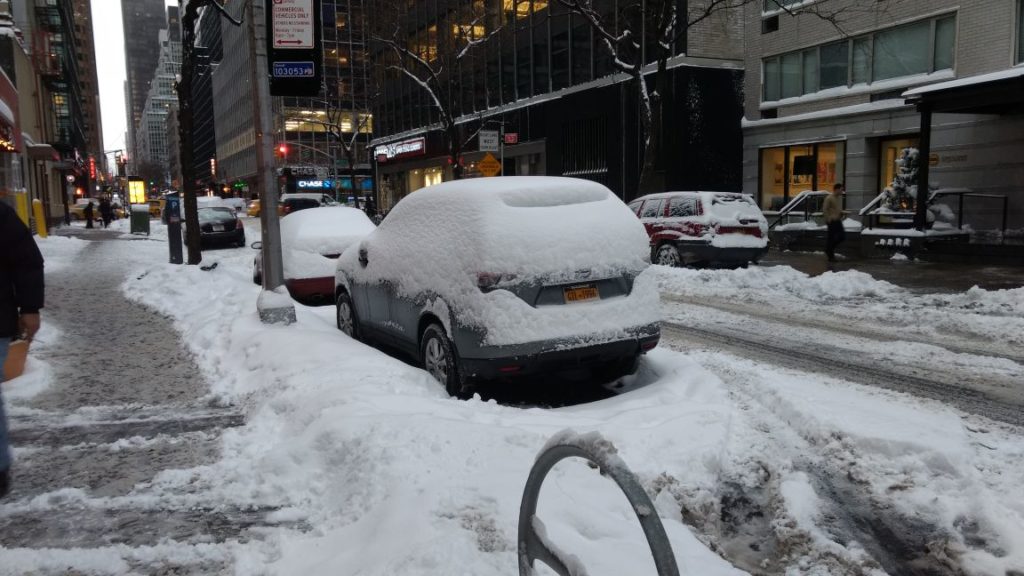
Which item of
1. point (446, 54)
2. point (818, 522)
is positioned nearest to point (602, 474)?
point (818, 522)

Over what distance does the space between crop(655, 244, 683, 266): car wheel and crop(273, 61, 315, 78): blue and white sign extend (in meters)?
8.68

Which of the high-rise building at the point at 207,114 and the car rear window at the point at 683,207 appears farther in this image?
the high-rise building at the point at 207,114

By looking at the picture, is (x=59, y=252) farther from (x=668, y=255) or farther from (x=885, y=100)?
(x=885, y=100)

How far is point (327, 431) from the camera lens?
4793 mm

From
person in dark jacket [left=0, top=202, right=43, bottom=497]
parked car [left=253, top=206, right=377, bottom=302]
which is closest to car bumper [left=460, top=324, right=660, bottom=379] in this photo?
person in dark jacket [left=0, top=202, right=43, bottom=497]

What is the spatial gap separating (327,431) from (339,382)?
107 centimetres

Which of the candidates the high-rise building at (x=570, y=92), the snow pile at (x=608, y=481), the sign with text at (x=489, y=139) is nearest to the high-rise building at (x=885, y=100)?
the high-rise building at (x=570, y=92)

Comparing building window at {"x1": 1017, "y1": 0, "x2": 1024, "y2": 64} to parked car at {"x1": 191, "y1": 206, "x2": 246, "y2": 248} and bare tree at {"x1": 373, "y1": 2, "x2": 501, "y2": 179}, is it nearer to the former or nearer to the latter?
bare tree at {"x1": 373, "y1": 2, "x2": 501, "y2": 179}

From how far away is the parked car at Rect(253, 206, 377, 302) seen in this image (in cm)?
1218

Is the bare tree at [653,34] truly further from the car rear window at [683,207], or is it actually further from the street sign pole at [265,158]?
the street sign pole at [265,158]

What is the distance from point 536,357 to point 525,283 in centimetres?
59

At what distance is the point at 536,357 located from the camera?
5.89 meters

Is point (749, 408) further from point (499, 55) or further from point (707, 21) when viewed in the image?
point (499, 55)

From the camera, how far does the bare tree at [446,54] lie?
106 ft
